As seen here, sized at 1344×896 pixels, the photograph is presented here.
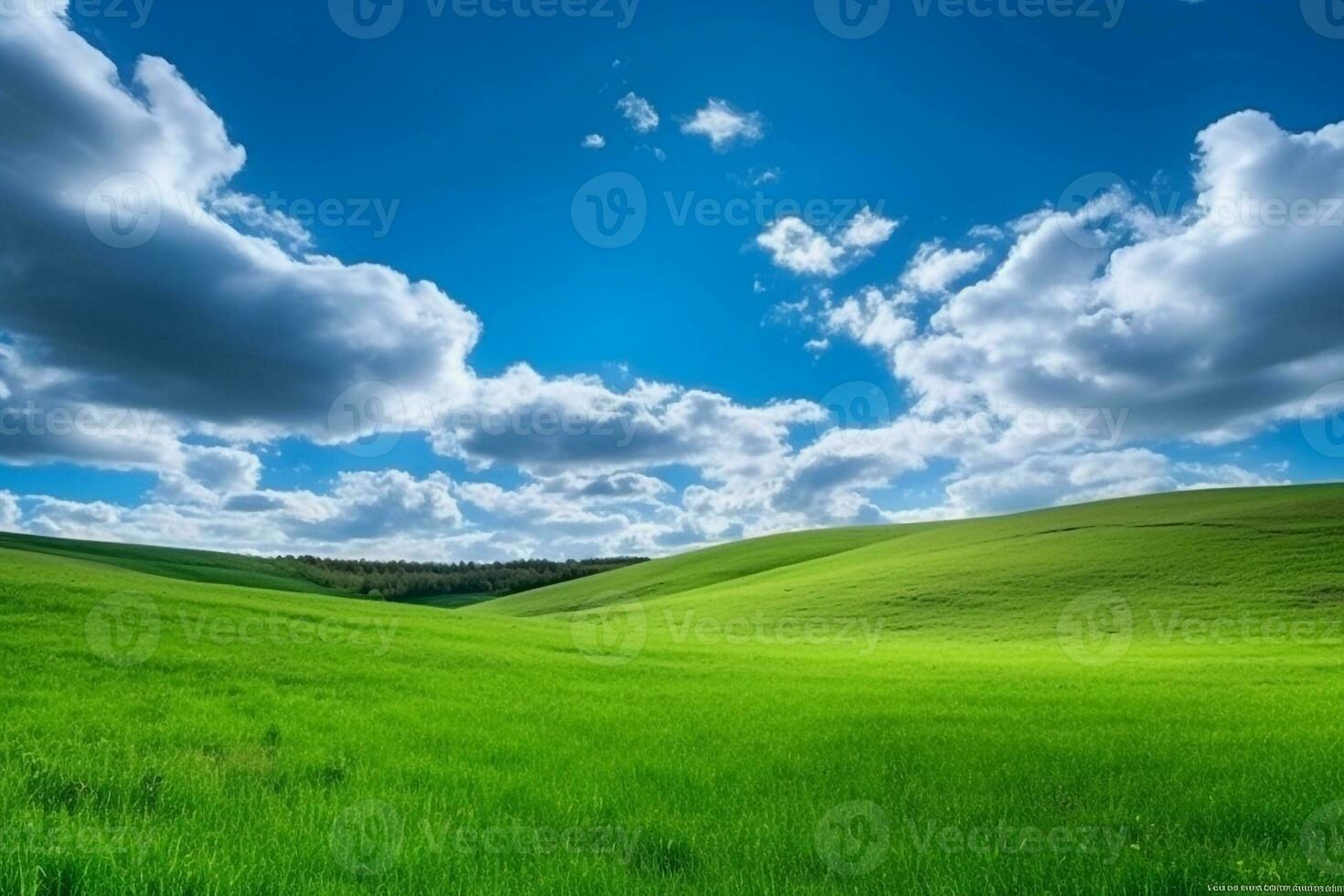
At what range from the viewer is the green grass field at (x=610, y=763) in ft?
21.4

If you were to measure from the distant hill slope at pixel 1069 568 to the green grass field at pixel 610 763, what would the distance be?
2100 centimetres

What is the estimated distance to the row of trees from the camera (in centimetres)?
14500

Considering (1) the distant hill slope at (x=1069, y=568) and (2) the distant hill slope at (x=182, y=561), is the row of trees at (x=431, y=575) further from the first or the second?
(1) the distant hill slope at (x=1069, y=568)

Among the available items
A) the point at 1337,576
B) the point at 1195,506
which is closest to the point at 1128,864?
the point at 1337,576

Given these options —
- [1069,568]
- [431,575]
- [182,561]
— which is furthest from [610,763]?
[431,575]

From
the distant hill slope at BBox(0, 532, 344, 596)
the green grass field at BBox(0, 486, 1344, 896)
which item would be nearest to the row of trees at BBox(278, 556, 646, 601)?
the distant hill slope at BBox(0, 532, 344, 596)

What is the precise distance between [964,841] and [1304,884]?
2.57m

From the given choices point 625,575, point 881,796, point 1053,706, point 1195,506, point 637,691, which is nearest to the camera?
point 881,796

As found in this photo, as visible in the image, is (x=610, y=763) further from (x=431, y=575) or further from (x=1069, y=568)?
(x=431, y=575)

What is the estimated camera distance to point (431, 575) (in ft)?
525

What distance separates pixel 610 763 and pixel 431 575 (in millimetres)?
157781

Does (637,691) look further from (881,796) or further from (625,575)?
(625,575)

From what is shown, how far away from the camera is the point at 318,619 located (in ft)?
106

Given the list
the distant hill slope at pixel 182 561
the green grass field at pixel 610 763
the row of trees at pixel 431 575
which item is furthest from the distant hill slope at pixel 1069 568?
the row of trees at pixel 431 575
